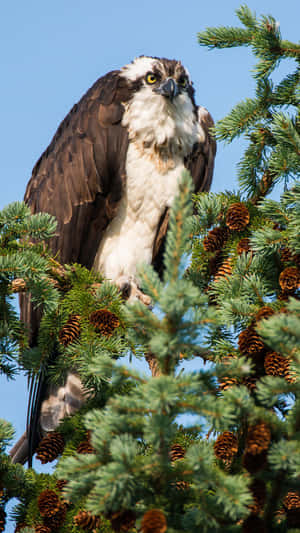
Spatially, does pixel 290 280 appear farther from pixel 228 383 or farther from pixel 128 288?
pixel 128 288

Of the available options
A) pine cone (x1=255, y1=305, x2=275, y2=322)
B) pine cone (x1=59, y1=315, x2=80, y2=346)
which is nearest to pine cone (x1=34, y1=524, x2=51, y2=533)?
pine cone (x1=59, y1=315, x2=80, y2=346)

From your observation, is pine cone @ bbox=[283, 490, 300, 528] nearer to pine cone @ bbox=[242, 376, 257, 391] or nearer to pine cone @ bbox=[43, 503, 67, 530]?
pine cone @ bbox=[242, 376, 257, 391]

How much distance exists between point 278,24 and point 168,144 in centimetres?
206

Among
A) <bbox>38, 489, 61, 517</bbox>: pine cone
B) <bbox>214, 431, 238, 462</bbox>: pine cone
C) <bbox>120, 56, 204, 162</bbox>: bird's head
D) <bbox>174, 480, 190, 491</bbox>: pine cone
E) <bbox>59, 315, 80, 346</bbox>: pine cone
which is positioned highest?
<bbox>120, 56, 204, 162</bbox>: bird's head

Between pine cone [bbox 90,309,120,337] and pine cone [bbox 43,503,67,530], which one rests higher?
pine cone [bbox 90,309,120,337]

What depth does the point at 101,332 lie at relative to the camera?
284 cm

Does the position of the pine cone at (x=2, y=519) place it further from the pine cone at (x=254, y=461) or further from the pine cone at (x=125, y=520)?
the pine cone at (x=254, y=461)

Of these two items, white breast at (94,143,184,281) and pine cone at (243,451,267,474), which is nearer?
pine cone at (243,451,267,474)

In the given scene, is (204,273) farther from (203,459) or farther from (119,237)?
(119,237)

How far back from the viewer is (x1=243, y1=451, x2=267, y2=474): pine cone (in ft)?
5.57

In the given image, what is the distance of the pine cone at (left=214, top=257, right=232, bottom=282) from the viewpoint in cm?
289

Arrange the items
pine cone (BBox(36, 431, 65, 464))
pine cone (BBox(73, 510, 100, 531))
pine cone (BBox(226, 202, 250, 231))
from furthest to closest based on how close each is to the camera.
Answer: pine cone (BBox(226, 202, 250, 231)), pine cone (BBox(36, 431, 65, 464)), pine cone (BBox(73, 510, 100, 531))

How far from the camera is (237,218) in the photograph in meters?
2.96

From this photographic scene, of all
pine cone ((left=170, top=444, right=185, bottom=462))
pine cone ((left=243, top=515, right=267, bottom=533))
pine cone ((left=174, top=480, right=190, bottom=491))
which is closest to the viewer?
pine cone ((left=243, top=515, right=267, bottom=533))
